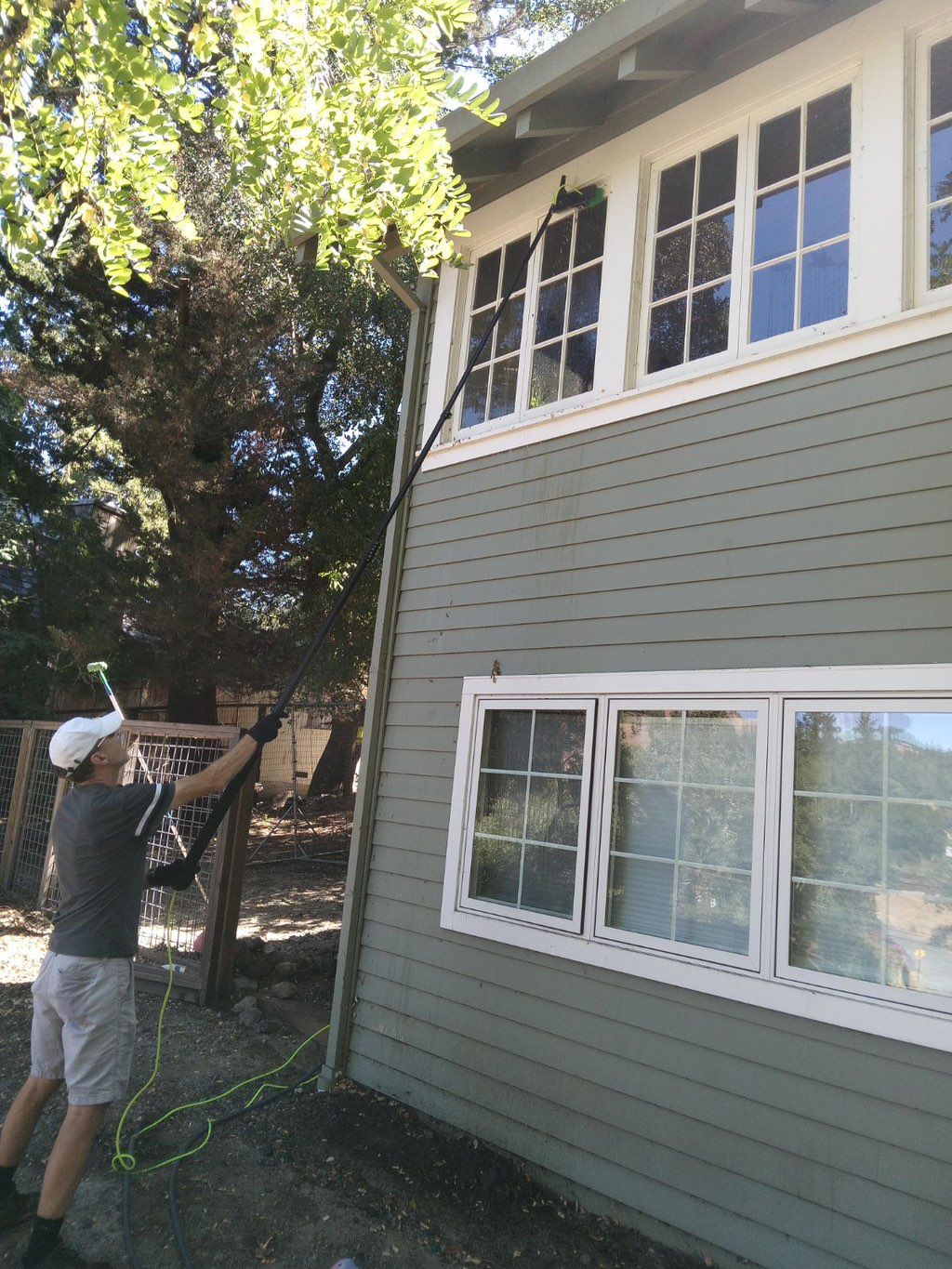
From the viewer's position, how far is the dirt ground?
314cm

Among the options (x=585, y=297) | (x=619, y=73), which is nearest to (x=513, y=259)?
(x=585, y=297)

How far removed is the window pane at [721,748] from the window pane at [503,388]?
2.21 m

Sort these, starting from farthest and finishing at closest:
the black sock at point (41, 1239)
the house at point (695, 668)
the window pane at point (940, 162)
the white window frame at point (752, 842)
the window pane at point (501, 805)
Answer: the window pane at point (501, 805)
the window pane at point (940, 162)
the white window frame at point (752, 842)
the house at point (695, 668)
the black sock at point (41, 1239)

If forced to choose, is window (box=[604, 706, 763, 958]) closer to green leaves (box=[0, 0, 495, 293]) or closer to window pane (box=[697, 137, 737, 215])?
window pane (box=[697, 137, 737, 215])

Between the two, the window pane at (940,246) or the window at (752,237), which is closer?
the window pane at (940,246)

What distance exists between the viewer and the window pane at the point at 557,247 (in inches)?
187

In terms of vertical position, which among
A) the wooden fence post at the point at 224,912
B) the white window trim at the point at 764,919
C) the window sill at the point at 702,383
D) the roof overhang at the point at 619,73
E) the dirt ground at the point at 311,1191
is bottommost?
the dirt ground at the point at 311,1191

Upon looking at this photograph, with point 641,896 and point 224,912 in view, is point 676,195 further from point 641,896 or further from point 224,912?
point 224,912

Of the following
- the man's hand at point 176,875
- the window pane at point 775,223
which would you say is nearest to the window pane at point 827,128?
the window pane at point 775,223

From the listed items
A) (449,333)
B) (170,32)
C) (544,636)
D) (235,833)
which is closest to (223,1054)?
(235,833)

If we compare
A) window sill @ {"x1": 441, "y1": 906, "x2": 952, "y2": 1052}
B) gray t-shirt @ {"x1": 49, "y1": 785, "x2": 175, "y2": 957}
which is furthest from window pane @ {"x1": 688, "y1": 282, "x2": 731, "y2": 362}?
gray t-shirt @ {"x1": 49, "y1": 785, "x2": 175, "y2": 957}

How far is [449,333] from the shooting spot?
17.1 feet

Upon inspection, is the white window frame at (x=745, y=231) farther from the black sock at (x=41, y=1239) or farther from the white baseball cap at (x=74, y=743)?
the black sock at (x=41, y=1239)

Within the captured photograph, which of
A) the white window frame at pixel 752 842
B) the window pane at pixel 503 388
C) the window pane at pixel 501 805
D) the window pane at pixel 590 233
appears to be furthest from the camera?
the window pane at pixel 503 388
